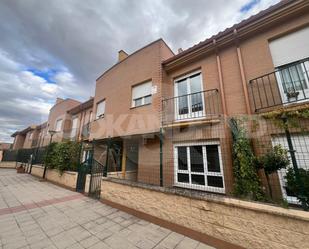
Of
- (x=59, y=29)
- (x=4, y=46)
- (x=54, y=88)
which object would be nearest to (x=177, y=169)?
(x=59, y=29)

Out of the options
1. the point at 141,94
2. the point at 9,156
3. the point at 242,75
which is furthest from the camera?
the point at 9,156

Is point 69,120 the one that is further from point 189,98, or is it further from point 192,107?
point 192,107

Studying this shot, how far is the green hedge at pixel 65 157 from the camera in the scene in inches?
338

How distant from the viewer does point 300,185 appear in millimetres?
2432

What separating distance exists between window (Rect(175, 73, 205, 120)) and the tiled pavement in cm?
477

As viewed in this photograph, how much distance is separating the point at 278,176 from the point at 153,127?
489 centimetres

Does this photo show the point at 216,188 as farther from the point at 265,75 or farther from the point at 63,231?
the point at 63,231

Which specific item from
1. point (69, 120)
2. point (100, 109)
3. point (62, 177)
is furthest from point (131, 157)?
point (69, 120)

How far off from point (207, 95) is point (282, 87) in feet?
8.35

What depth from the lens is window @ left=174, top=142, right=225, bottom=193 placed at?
539cm

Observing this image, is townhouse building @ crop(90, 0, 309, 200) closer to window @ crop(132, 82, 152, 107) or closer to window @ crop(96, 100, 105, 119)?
window @ crop(132, 82, 152, 107)

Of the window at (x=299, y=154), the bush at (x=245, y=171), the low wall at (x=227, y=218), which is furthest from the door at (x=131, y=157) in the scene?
the window at (x=299, y=154)

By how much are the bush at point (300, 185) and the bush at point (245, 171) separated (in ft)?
4.39

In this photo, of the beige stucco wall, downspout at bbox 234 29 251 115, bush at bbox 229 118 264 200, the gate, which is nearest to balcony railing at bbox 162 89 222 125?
downspout at bbox 234 29 251 115
